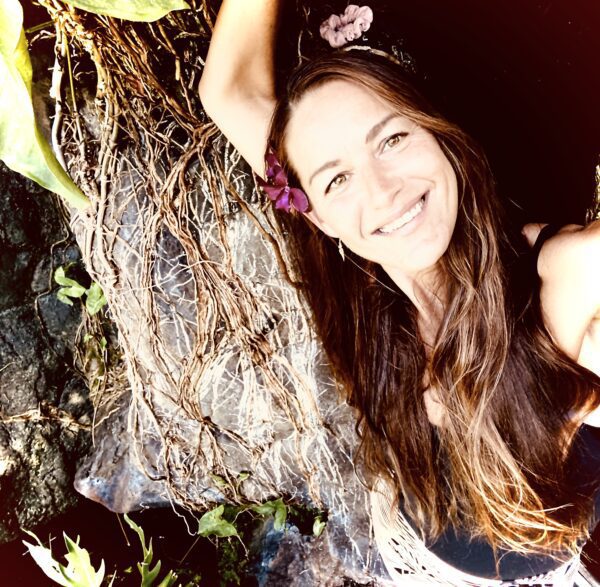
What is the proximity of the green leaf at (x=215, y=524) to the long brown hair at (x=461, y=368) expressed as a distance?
604 millimetres

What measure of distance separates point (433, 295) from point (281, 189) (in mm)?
409

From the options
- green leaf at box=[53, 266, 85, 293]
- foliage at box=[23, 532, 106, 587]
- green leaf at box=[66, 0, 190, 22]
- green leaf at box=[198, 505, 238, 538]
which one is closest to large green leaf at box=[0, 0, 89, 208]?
green leaf at box=[66, 0, 190, 22]

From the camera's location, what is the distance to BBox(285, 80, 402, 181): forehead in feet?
2.94

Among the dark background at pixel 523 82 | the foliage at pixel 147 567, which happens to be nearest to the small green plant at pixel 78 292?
the foliage at pixel 147 567

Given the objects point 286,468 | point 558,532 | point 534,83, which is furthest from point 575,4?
point 286,468

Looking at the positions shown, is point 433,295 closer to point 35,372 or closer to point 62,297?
point 62,297

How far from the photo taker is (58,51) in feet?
3.41

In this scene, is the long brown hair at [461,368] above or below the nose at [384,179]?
below

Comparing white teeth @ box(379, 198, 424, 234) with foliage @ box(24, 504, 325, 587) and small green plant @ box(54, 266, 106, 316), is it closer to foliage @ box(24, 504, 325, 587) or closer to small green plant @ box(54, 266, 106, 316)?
small green plant @ box(54, 266, 106, 316)

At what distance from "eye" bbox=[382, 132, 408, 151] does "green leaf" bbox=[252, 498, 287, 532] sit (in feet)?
4.22

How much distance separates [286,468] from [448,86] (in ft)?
3.97

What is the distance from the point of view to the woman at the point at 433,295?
91cm

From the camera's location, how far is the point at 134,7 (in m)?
0.67

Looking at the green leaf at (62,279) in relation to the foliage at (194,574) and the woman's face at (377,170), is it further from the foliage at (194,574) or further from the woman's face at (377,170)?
the woman's face at (377,170)
